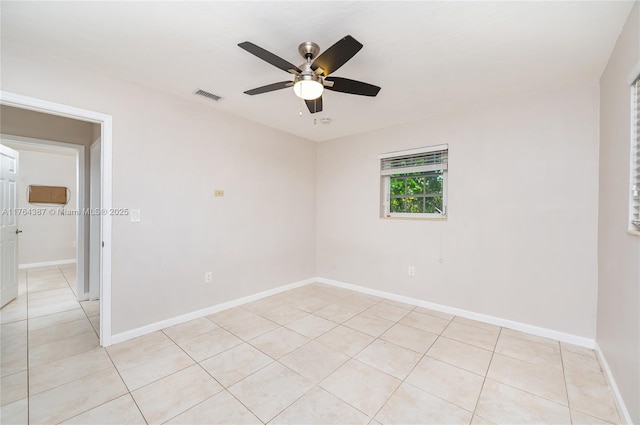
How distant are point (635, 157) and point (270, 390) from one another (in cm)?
280

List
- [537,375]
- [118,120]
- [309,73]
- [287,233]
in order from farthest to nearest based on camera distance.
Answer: [287,233], [118,120], [537,375], [309,73]

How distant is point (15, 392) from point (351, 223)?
144 inches

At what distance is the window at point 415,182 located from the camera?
132 inches

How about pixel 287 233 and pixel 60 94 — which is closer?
pixel 60 94

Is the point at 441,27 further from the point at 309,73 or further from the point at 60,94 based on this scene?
the point at 60,94

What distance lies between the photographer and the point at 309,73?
172 cm

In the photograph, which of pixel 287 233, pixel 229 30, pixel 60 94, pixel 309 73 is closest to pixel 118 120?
pixel 60 94

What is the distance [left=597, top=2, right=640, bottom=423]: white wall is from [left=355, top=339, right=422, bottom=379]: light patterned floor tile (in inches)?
48.5

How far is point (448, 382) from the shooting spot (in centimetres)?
194

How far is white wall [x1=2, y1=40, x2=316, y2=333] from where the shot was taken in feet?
7.85

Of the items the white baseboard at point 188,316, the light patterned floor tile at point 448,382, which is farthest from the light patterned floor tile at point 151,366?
the light patterned floor tile at point 448,382

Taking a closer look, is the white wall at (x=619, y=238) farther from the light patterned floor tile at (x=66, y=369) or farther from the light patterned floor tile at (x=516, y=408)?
the light patterned floor tile at (x=66, y=369)

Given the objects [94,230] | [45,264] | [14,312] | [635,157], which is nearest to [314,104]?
[635,157]

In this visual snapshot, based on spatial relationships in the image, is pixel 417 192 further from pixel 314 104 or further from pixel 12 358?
pixel 12 358
